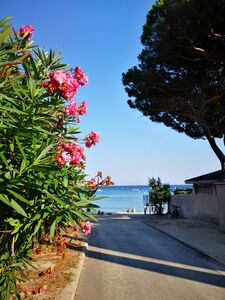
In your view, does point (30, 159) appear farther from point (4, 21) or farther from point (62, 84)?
point (4, 21)

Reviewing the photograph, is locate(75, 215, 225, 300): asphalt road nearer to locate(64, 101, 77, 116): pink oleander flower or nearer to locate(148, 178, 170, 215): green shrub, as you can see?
locate(64, 101, 77, 116): pink oleander flower

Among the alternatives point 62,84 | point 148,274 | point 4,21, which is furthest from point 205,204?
point 4,21

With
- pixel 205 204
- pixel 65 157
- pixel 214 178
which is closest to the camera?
pixel 65 157

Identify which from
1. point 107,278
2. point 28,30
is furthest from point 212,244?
point 28,30

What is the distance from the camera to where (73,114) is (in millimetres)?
5391

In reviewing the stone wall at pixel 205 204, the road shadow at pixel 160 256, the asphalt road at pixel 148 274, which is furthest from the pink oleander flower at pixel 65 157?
the stone wall at pixel 205 204

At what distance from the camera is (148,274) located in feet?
27.9

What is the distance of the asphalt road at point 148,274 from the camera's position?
22.7 feet

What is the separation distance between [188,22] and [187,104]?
5.98 metres

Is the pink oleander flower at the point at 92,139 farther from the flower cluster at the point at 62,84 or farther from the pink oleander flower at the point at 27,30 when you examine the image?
the pink oleander flower at the point at 27,30

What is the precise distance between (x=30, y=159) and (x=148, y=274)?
580 centimetres

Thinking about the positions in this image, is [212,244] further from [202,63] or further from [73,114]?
[202,63]

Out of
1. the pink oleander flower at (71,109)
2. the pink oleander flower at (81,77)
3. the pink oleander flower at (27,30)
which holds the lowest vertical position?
the pink oleander flower at (71,109)

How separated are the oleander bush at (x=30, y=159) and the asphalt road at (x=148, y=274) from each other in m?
2.90
